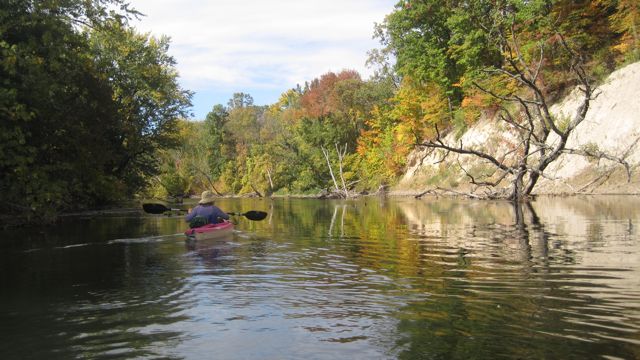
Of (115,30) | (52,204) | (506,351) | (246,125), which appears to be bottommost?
(506,351)

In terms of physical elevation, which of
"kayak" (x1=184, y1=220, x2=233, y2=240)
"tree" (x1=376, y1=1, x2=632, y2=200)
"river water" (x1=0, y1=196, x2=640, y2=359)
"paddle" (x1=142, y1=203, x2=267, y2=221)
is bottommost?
"river water" (x1=0, y1=196, x2=640, y2=359)

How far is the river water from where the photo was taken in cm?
616

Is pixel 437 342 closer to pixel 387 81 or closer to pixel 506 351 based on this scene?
pixel 506 351

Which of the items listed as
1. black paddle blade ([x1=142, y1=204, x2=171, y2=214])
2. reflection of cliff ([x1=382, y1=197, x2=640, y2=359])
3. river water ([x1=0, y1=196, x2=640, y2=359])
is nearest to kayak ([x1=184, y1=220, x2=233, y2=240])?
river water ([x1=0, y1=196, x2=640, y2=359])

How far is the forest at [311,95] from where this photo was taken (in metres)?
20.1

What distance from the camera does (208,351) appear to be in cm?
615

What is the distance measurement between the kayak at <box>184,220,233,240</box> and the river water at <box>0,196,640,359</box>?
731 mm

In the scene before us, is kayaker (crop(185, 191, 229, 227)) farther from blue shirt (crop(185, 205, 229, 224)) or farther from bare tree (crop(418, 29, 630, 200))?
bare tree (crop(418, 29, 630, 200))

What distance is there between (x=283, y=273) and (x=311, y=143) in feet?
211

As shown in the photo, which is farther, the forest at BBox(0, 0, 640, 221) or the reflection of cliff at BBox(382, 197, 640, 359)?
the forest at BBox(0, 0, 640, 221)

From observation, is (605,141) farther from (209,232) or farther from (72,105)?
(72,105)

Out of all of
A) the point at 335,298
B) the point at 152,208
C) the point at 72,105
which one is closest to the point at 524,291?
the point at 335,298

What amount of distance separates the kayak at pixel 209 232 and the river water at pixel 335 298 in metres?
0.73

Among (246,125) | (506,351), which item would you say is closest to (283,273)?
(506,351)
